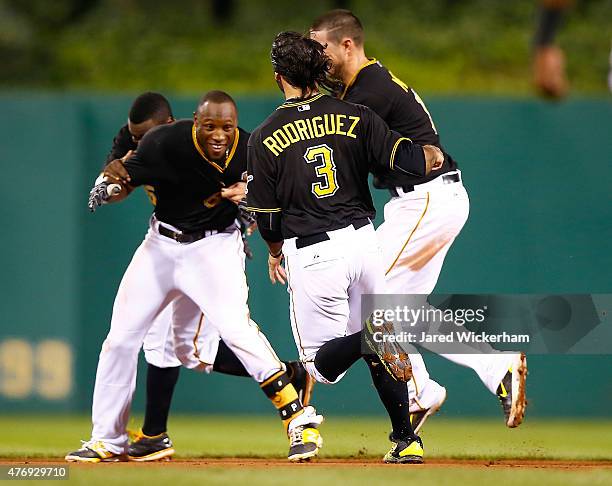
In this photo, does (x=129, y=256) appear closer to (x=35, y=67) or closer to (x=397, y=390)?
(x=397, y=390)

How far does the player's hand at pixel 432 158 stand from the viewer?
6941 mm

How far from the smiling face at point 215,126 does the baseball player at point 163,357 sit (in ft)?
0.97

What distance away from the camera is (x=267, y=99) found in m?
11.7

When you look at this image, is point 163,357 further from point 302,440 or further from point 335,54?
point 335,54

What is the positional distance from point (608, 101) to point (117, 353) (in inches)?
248

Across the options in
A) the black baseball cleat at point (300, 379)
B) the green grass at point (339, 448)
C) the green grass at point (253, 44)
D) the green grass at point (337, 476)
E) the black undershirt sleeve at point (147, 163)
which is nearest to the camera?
the green grass at point (337, 476)

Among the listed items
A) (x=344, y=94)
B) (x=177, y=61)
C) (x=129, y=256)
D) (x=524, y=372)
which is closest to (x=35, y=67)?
(x=177, y=61)

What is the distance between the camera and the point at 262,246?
11352 mm

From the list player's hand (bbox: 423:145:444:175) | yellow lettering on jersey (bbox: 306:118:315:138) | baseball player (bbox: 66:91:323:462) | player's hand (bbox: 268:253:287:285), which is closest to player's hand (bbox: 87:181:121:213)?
baseball player (bbox: 66:91:323:462)

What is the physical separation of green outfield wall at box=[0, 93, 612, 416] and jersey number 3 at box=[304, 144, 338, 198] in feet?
14.6

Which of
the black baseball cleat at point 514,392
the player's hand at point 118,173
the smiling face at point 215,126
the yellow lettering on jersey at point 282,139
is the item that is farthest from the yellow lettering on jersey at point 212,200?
the black baseball cleat at point 514,392

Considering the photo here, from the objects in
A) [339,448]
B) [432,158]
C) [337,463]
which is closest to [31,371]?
[339,448]

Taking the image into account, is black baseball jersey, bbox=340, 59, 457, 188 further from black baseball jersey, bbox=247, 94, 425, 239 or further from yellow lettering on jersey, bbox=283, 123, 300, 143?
→ yellow lettering on jersey, bbox=283, 123, 300, 143

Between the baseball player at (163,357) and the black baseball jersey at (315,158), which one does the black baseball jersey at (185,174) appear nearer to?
the baseball player at (163,357)
